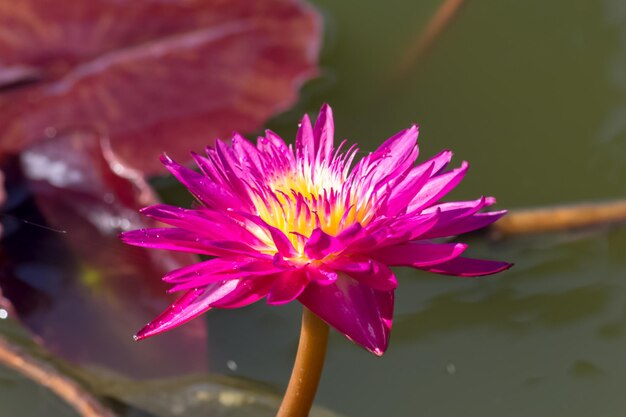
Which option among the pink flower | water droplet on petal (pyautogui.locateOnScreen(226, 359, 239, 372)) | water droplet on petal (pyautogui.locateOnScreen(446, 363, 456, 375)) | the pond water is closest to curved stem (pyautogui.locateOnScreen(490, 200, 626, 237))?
the pond water

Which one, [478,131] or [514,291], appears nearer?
[514,291]

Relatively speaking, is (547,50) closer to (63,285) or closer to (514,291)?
(514,291)

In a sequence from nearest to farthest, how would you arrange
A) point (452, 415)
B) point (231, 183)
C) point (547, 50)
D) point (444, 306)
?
point (231, 183), point (452, 415), point (444, 306), point (547, 50)

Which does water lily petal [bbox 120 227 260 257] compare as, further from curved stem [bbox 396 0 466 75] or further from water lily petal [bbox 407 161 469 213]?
curved stem [bbox 396 0 466 75]

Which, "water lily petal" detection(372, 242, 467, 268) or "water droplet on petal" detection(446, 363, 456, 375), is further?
"water droplet on petal" detection(446, 363, 456, 375)

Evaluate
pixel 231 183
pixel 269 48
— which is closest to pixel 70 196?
pixel 269 48

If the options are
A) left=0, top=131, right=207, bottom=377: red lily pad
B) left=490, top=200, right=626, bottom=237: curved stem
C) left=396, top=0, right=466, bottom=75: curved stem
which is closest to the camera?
left=0, top=131, right=207, bottom=377: red lily pad

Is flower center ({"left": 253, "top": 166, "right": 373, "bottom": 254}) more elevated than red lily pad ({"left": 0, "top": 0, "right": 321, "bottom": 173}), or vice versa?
flower center ({"left": 253, "top": 166, "right": 373, "bottom": 254})
